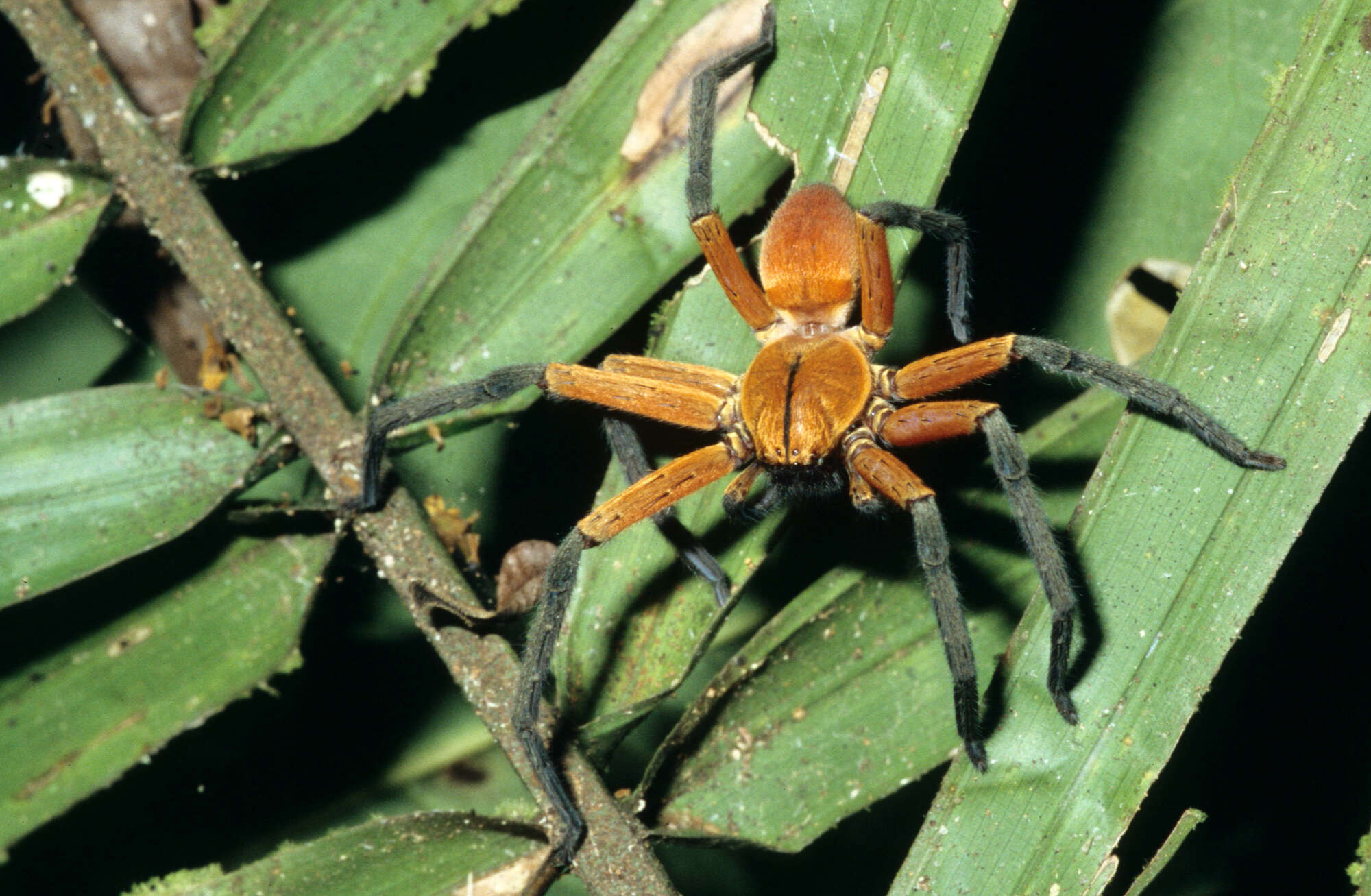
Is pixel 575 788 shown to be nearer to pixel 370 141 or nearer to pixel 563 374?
pixel 563 374

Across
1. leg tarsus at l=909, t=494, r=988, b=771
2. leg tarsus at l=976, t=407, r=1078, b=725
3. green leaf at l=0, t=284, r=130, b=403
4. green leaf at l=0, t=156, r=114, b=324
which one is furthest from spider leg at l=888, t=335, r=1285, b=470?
green leaf at l=0, t=284, r=130, b=403

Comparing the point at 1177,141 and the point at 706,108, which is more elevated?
the point at 706,108

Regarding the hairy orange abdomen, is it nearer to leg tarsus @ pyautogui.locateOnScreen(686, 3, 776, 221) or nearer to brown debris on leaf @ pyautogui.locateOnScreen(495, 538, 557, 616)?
leg tarsus @ pyautogui.locateOnScreen(686, 3, 776, 221)

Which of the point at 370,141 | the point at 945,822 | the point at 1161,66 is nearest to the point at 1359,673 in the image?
the point at 945,822

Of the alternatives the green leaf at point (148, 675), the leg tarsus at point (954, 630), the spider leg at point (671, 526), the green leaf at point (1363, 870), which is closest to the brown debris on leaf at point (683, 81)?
the spider leg at point (671, 526)

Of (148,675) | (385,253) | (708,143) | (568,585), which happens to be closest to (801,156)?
(708,143)

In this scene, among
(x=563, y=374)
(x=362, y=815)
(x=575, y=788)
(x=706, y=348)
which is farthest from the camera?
(x=362, y=815)

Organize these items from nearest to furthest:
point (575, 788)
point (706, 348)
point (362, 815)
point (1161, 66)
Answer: point (575, 788) < point (706, 348) < point (1161, 66) < point (362, 815)

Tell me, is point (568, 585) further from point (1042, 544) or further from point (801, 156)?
point (801, 156)

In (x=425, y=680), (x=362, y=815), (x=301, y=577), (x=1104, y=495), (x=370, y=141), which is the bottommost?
(x=362, y=815)
